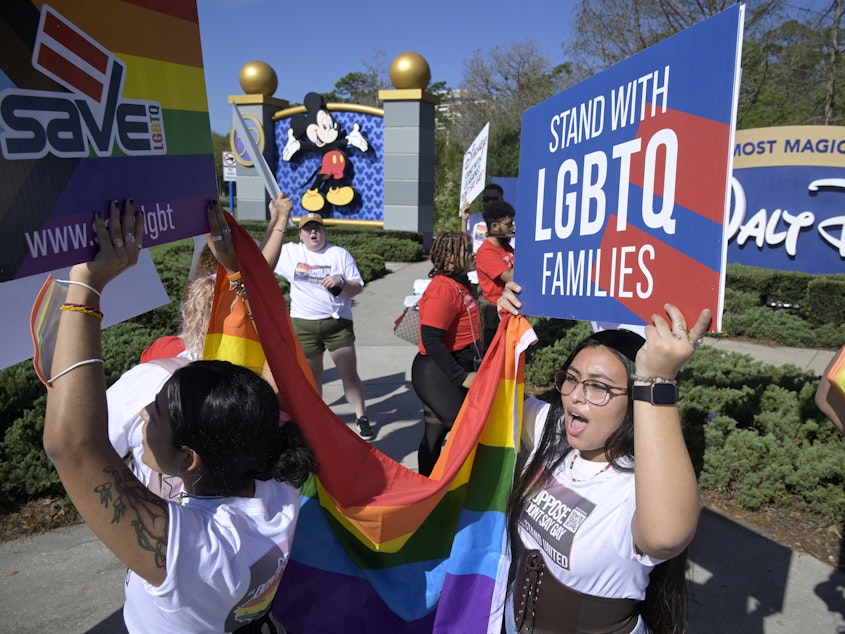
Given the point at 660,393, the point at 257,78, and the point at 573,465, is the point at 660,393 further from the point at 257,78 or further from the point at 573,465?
the point at 257,78

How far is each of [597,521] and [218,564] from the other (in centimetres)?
103

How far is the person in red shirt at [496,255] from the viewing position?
4972 mm

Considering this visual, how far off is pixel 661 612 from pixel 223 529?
4.41 ft

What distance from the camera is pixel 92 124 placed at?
1.40m

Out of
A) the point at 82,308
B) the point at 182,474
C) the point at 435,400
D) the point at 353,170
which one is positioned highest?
the point at 353,170

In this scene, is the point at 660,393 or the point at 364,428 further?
the point at 364,428

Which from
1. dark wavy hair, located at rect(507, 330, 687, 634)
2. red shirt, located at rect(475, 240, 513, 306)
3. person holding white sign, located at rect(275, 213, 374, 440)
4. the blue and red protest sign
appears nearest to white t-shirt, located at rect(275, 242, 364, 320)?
person holding white sign, located at rect(275, 213, 374, 440)

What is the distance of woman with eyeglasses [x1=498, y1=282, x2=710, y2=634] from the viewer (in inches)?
64.6

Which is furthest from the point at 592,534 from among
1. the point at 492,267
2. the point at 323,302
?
the point at 323,302

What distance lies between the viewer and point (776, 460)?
4281 millimetres

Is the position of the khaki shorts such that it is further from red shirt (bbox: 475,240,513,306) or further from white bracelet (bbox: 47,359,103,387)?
Result: white bracelet (bbox: 47,359,103,387)

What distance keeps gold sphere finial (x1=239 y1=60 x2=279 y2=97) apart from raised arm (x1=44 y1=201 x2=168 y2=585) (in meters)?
20.4

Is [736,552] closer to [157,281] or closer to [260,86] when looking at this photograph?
[157,281]

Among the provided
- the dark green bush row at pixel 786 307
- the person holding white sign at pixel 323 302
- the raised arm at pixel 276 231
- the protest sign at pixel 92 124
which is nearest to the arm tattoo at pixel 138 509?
the protest sign at pixel 92 124
